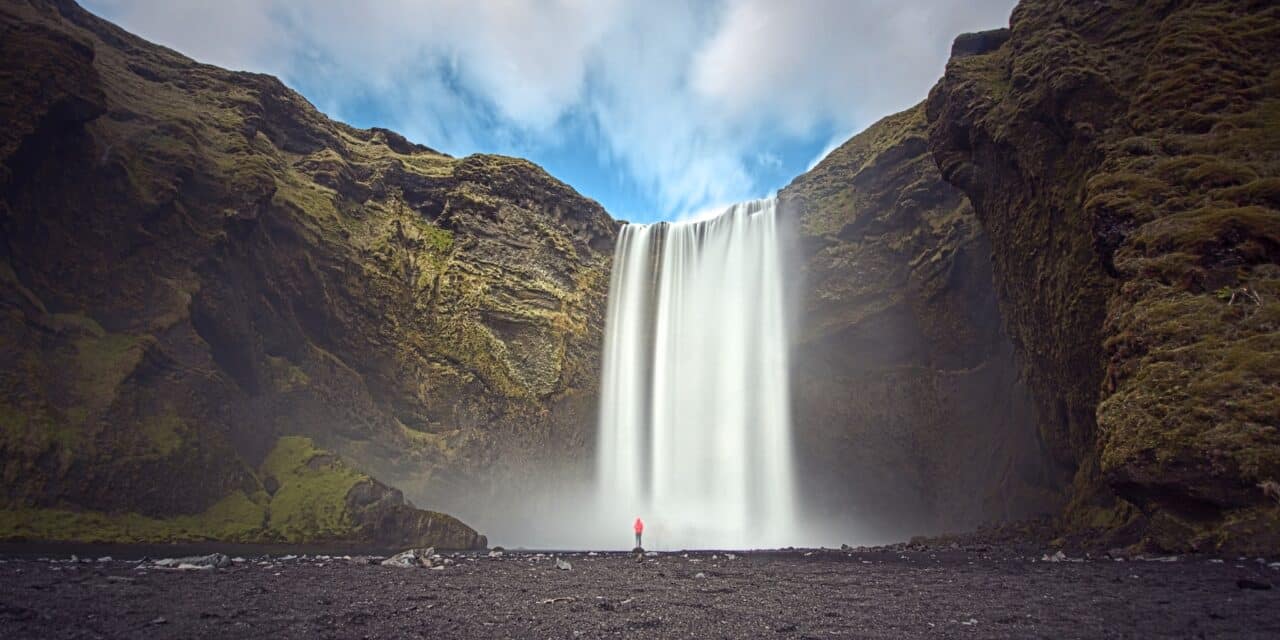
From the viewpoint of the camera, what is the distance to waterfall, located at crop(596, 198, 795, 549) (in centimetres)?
4406

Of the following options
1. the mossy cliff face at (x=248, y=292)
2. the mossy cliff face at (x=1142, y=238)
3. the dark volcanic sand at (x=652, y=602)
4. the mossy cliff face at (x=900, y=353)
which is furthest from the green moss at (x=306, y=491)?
the mossy cliff face at (x=1142, y=238)

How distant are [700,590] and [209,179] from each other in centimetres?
3795

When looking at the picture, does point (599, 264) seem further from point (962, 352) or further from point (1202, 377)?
point (1202, 377)

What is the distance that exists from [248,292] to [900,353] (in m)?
39.8

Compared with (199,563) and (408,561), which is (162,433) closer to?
(199,563)

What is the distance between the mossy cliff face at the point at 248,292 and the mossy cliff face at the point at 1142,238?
93.3 feet

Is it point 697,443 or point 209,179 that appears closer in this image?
point 209,179

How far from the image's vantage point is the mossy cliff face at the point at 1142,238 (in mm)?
13445

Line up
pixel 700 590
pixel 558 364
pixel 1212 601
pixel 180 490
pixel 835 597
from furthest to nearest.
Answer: pixel 558 364
pixel 180 490
pixel 700 590
pixel 835 597
pixel 1212 601

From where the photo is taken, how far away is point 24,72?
95.1 feet

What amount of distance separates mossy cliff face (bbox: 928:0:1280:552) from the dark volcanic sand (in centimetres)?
237

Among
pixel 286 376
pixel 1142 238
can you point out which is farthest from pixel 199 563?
pixel 1142 238

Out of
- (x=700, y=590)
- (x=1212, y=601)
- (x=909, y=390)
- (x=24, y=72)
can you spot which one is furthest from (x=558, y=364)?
(x=1212, y=601)

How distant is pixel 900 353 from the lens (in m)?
40.9
